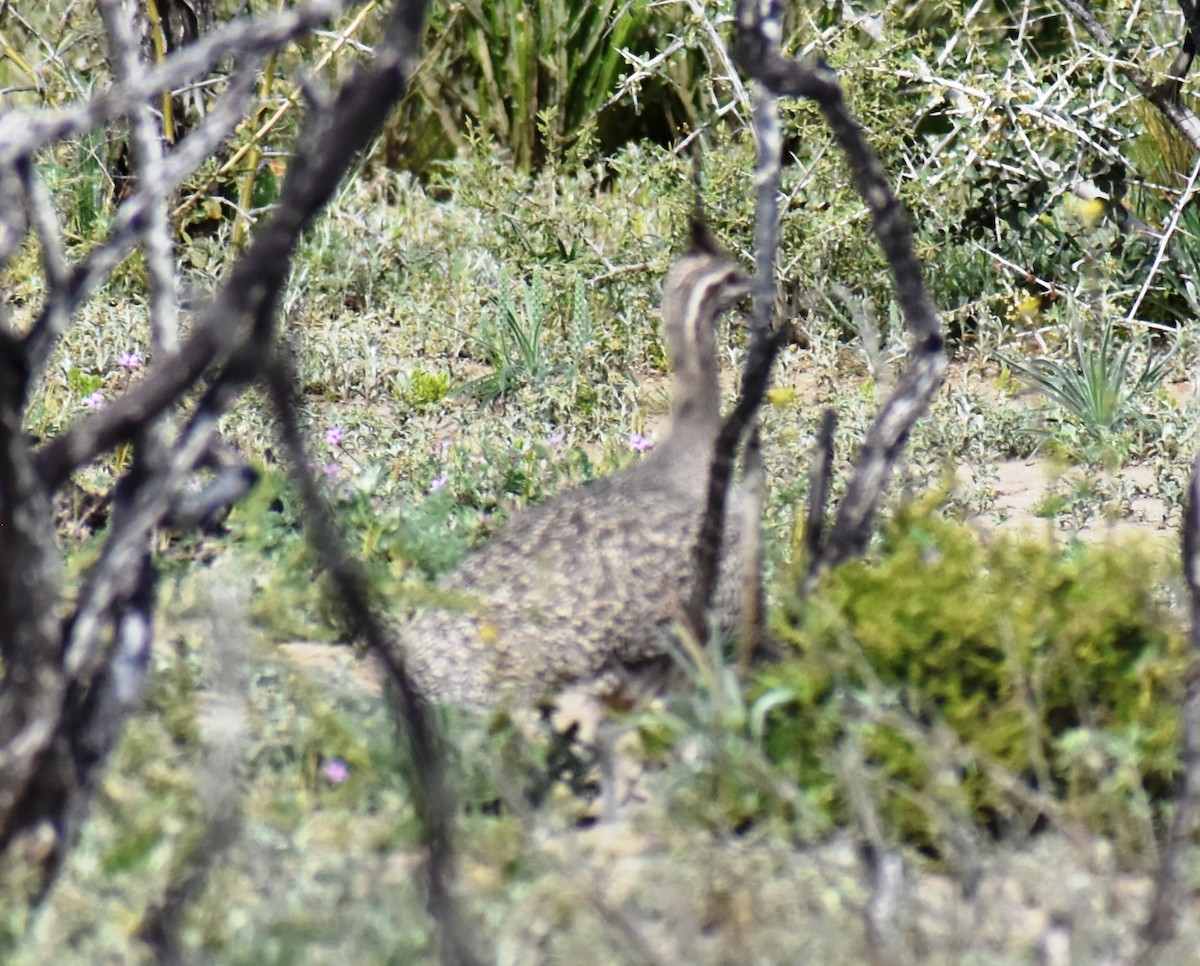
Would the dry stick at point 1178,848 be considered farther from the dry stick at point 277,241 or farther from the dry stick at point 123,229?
the dry stick at point 123,229

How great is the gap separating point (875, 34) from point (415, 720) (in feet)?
17.5

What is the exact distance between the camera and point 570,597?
385cm

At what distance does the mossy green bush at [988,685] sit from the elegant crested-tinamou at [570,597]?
0.55 meters

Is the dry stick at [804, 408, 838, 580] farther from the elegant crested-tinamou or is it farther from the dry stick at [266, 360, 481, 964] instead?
the dry stick at [266, 360, 481, 964]

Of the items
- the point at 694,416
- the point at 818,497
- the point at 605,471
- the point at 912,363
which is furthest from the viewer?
the point at 605,471

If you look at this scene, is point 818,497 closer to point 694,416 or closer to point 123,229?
point 694,416

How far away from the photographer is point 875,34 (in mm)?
7109

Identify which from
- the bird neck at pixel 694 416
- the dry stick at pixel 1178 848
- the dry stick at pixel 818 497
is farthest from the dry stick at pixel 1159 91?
the dry stick at pixel 1178 848

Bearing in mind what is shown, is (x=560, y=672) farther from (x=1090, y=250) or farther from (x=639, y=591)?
(x=1090, y=250)

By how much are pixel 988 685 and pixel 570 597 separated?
105cm

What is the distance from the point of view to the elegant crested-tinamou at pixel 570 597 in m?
3.78

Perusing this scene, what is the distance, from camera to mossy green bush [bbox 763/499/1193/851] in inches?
116

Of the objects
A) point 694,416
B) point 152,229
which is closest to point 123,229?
point 152,229

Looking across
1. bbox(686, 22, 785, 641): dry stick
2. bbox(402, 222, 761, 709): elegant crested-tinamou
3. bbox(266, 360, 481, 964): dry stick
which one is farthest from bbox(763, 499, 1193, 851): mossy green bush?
bbox(266, 360, 481, 964): dry stick
